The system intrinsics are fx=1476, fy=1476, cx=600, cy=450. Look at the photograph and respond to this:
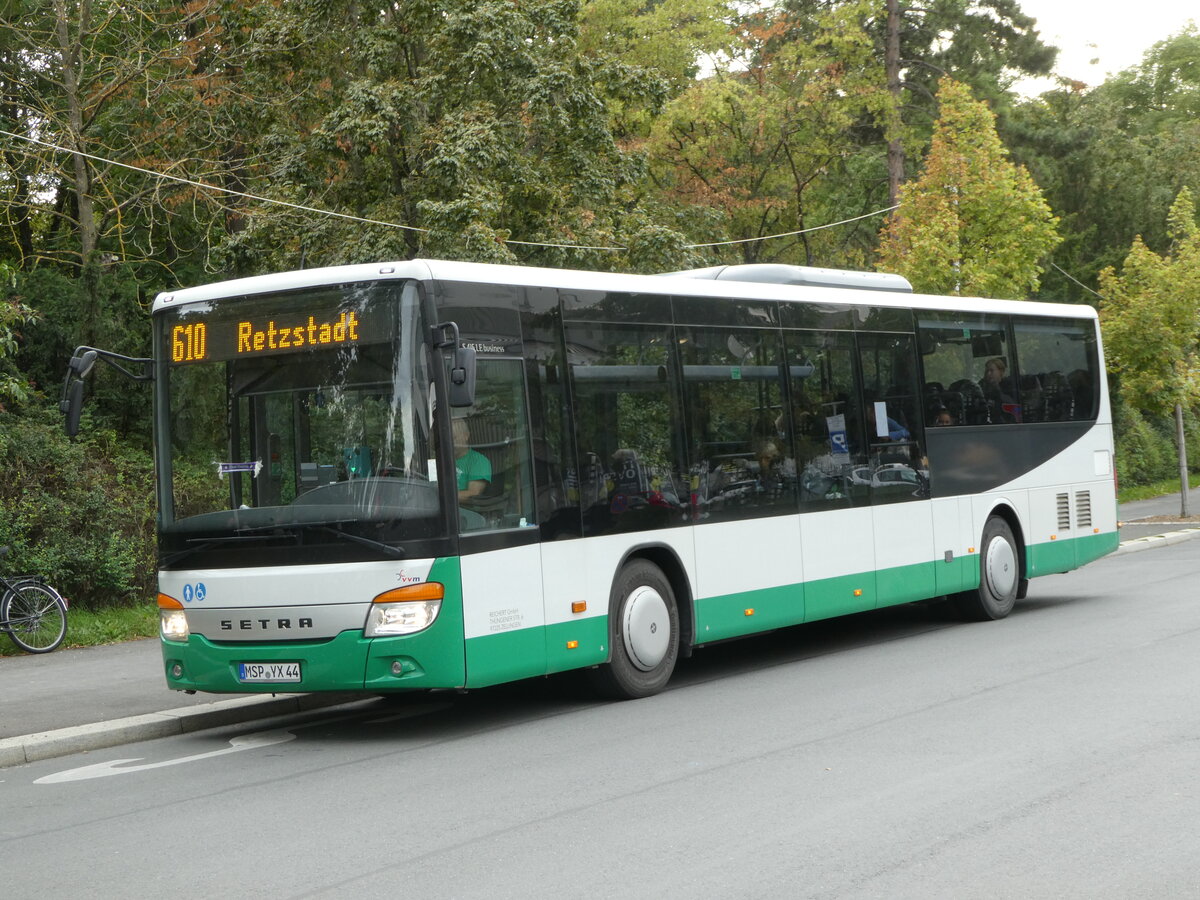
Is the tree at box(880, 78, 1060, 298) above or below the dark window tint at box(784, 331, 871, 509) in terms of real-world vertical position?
above

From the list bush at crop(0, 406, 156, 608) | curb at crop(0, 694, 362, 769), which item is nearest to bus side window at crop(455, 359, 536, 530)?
curb at crop(0, 694, 362, 769)

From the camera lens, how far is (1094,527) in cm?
1689

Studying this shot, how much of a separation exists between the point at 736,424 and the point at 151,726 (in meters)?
5.01

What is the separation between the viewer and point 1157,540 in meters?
23.7

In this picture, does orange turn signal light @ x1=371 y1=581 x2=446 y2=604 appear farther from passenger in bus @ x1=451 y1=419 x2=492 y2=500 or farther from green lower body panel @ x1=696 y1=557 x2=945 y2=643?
green lower body panel @ x1=696 y1=557 x2=945 y2=643

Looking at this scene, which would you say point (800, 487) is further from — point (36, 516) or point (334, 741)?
point (36, 516)

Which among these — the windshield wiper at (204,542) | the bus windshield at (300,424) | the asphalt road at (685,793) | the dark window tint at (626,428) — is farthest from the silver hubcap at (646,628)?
the windshield wiper at (204,542)

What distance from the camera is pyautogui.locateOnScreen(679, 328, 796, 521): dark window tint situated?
37.8 feet

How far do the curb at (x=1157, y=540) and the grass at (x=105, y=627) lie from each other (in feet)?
46.9

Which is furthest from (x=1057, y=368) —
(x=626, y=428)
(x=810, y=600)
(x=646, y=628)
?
(x=646, y=628)

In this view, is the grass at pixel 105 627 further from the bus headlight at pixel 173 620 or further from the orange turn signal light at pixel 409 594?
the orange turn signal light at pixel 409 594

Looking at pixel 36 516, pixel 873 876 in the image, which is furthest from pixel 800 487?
pixel 36 516

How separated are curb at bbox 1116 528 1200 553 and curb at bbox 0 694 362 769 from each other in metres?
15.1

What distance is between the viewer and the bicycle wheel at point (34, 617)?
48.3ft
